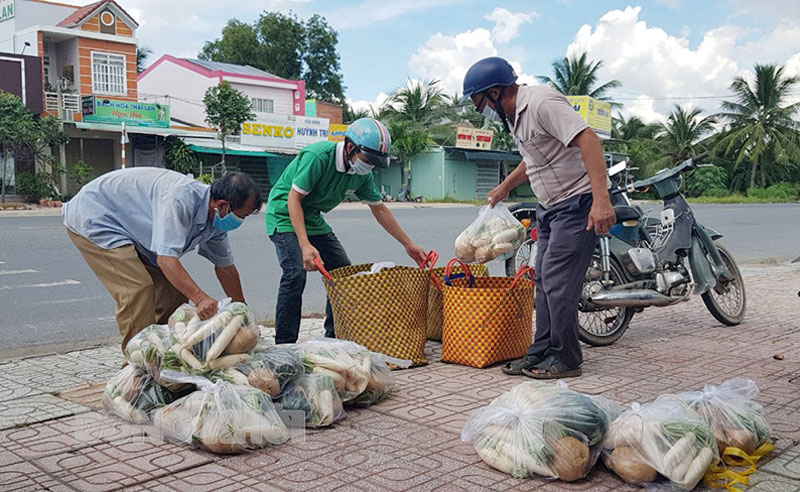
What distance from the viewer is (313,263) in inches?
176

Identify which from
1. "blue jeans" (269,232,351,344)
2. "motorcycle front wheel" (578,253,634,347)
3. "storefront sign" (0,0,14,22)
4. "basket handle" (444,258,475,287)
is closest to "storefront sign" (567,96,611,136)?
"storefront sign" (0,0,14,22)

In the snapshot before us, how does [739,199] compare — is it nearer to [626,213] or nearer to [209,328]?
[626,213]

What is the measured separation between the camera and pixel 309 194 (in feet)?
16.1

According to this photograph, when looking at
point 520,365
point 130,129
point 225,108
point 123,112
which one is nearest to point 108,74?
point 123,112

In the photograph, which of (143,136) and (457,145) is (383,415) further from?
(457,145)

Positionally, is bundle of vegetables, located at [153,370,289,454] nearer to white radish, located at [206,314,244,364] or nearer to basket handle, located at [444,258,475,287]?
white radish, located at [206,314,244,364]

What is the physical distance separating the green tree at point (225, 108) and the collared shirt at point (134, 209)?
26027 millimetres

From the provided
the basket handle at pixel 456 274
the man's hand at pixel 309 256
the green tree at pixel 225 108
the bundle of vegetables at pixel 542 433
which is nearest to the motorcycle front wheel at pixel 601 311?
the basket handle at pixel 456 274

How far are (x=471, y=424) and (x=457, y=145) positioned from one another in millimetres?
32718

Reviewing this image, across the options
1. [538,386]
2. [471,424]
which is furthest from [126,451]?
[538,386]

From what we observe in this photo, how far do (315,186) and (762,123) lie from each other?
43840mm

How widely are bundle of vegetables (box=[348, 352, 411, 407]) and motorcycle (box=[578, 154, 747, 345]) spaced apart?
205 cm

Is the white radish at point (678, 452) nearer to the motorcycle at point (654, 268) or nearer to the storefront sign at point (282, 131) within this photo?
the motorcycle at point (654, 268)

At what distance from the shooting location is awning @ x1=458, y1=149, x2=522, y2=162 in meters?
36.4
